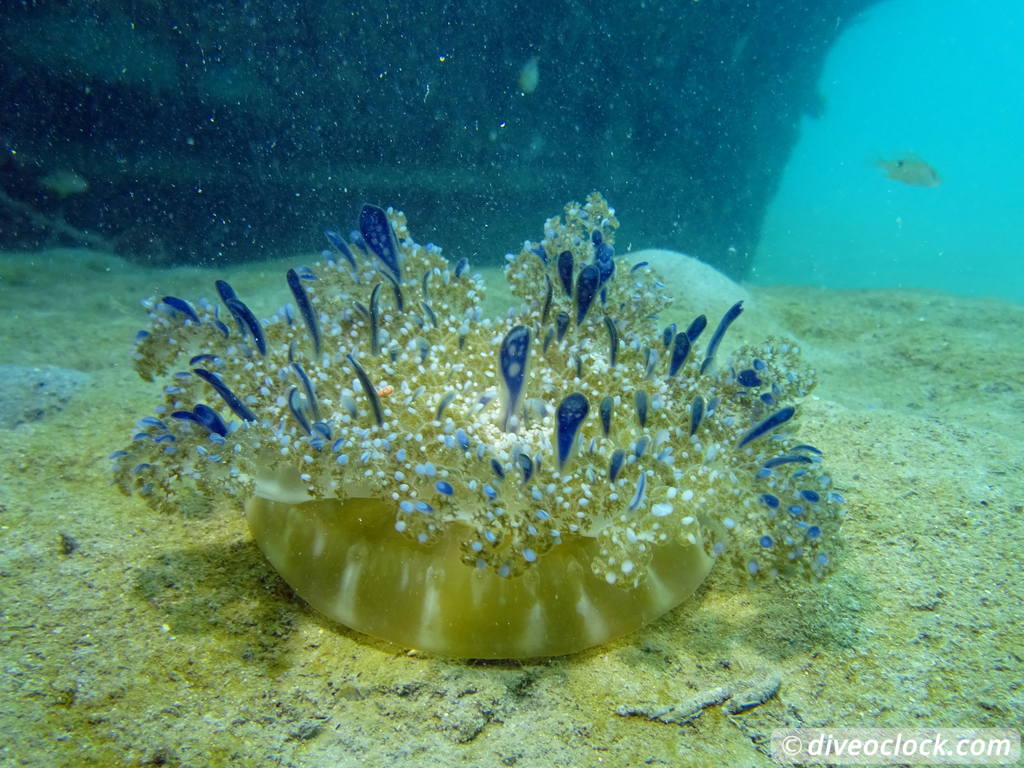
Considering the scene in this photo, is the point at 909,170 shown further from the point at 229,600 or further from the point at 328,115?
the point at 229,600

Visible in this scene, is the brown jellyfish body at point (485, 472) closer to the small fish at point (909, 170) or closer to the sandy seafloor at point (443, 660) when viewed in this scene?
the sandy seafloor at point (443, 660)

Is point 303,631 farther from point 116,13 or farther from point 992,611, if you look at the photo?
point 116,13

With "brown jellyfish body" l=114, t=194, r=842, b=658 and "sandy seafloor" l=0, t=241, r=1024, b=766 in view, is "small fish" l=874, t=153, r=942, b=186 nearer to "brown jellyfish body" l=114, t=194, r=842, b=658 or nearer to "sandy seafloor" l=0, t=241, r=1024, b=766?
"sandy seafloor" l=0, t=241, r=1024, b=766

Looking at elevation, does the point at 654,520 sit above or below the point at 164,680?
above

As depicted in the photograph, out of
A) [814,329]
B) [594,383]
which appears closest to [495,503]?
[594,383]

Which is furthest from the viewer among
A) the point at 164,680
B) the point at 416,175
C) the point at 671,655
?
the point at 416,175

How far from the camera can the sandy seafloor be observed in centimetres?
228

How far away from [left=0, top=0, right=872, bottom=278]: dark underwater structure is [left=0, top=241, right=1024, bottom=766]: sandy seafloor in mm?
9368

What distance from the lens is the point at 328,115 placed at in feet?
38.3

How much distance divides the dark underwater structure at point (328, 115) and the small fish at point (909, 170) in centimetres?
473

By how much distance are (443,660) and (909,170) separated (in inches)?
655

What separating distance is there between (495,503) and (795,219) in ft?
262

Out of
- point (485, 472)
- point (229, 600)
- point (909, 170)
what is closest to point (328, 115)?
point (229, 600)

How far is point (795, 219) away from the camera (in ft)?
235
